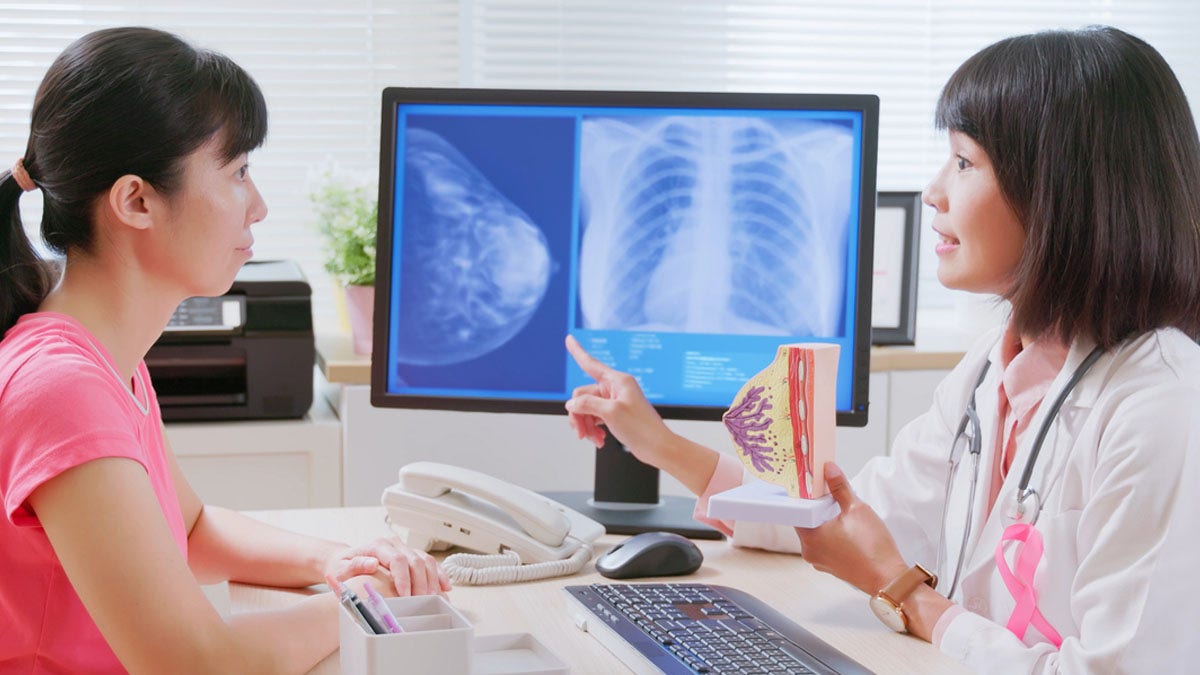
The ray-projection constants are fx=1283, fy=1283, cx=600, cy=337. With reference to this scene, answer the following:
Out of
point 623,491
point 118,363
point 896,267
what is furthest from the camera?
point 896,267

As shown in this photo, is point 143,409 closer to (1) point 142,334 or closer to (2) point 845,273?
(1) point 142,334

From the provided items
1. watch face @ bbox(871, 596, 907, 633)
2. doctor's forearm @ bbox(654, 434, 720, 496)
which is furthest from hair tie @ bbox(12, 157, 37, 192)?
watch face @ bbox(871, 596, 907, 633)

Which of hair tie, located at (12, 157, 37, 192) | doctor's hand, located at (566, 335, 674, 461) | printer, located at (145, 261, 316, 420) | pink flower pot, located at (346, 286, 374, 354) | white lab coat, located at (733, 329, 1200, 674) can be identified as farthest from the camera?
pink flower pot, located at (346, 286, 374, 354)

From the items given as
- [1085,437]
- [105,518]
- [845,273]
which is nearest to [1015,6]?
[845,273]

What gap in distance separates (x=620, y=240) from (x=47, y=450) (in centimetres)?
83

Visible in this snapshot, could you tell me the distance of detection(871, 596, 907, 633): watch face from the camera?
1.29 m

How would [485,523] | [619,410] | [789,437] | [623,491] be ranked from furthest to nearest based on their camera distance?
1. [623,491]
2. [619,410]
3. [485,523]
4. [789,437]

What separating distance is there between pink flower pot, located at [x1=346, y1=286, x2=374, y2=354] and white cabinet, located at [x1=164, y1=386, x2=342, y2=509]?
182mm

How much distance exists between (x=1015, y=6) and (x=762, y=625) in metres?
2.48

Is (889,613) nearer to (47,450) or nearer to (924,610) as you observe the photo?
(924,610)

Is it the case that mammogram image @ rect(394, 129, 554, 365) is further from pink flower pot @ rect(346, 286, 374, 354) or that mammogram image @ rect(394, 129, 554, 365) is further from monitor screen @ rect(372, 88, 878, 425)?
pink flower pot @ rect(346, 286, 374, 354)

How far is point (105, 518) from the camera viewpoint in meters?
1.03

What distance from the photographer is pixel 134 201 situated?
1218 millimetres

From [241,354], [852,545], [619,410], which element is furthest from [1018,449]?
[241,354]
